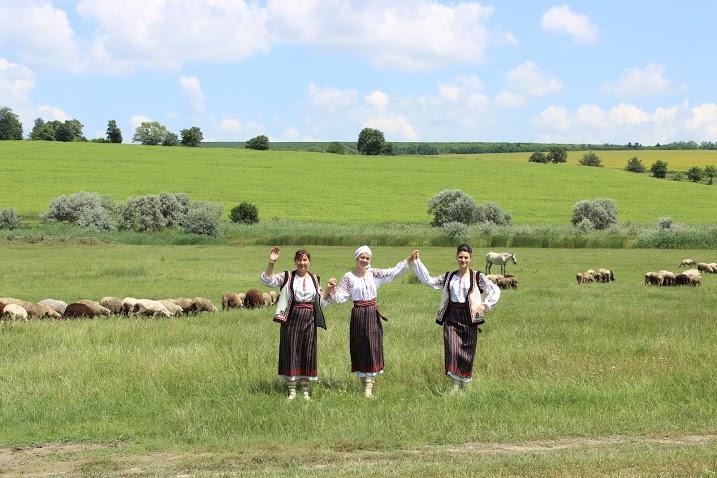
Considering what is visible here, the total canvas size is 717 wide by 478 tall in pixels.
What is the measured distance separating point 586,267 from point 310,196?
49.5m

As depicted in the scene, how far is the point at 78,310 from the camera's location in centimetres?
2227

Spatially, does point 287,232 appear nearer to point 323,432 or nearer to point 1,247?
point 1,247

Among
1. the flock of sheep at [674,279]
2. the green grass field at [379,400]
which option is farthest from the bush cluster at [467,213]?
the green grass field at [379,400]

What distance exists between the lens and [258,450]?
10.5 metres

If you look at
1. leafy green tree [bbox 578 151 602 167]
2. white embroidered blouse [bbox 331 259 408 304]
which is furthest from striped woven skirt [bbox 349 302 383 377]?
leafy green tree [bbox 578 151 602 167]

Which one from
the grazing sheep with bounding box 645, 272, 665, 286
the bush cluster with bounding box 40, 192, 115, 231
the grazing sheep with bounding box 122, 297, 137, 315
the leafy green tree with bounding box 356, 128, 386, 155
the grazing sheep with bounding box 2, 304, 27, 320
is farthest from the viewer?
the leafy green tree with bounding box 356, 128, 386, 155

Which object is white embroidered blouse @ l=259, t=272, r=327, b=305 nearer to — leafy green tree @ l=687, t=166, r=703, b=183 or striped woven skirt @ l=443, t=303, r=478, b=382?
striped woven skirt @ l=443, t=303, r=478, b=382

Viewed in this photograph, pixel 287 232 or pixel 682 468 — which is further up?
pixel 682 468

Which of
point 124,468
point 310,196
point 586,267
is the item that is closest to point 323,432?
point 124,468

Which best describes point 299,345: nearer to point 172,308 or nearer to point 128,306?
point 172,308

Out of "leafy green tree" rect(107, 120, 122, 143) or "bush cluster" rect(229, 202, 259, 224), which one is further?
"leafy green tree" rect(107, 120, 122, 143)

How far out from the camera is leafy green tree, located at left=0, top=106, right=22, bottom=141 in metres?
152

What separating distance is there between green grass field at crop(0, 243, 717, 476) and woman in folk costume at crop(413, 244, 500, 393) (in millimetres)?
427

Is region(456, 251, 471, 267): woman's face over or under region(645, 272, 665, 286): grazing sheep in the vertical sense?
over
